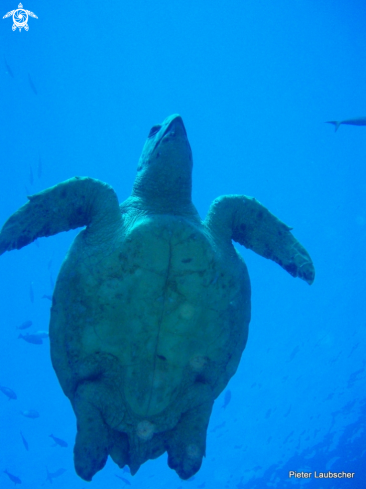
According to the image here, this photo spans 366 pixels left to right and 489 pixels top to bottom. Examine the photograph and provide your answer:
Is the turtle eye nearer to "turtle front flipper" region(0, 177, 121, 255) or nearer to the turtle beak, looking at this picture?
the turtle beak

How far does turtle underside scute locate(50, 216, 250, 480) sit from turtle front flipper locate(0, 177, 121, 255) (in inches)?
12.1

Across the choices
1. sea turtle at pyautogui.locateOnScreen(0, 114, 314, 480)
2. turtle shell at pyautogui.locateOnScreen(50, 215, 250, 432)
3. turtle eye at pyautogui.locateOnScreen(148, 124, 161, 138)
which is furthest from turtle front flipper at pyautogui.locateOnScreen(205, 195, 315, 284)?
turtle eye at pyautogui.locateOnScreen(148, 124, 161, 138)

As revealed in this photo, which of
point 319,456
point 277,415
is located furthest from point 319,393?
point 319,456

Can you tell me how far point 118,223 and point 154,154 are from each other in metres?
0.88

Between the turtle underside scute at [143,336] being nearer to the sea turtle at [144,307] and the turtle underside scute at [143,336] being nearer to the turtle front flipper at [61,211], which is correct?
the sea turtle at [144,307]

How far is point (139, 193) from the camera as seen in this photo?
4.01 metres

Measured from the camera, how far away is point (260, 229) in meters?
4.30

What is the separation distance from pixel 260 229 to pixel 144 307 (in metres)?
1.86

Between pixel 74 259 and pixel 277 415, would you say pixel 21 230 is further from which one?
pixel 277 415

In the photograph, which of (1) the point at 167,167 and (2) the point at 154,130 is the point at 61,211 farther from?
(2) the point at 154,130

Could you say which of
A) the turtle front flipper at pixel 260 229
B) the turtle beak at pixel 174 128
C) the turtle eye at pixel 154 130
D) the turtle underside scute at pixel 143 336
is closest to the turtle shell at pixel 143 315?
the turtle underside scute at pixel 143 336

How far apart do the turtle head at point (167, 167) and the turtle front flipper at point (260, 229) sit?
1.51 feet

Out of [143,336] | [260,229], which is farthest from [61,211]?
[260,229]

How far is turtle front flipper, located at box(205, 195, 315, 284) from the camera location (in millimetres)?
4113
